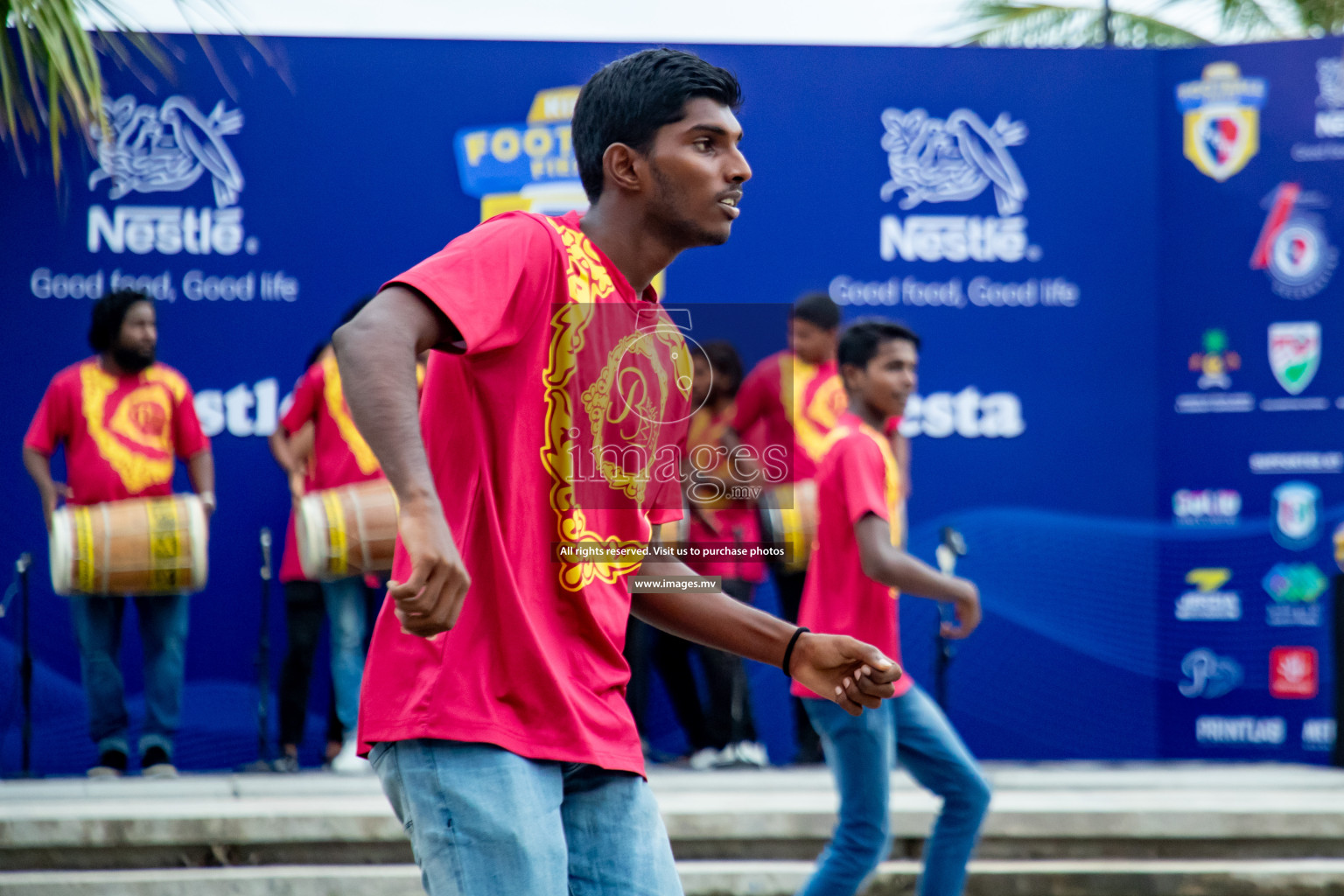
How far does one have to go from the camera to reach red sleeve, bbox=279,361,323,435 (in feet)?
21.1

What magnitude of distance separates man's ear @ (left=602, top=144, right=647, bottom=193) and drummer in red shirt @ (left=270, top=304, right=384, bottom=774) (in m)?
4.26

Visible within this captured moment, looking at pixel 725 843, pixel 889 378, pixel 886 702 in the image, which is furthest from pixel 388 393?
pixel 725 843

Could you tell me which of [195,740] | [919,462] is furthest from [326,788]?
[919,462]

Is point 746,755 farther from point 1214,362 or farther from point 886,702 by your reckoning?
point 1214,362

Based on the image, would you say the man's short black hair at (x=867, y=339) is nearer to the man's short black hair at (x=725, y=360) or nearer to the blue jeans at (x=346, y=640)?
the man's short black hair at (x=725, y=360)

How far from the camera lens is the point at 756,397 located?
5.15 metres

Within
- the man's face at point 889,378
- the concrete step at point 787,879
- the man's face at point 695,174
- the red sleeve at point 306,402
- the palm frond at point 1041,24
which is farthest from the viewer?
the palm frond at point 1041,24

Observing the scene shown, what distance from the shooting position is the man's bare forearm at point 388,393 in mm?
1701

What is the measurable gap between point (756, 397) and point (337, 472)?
2029 mm

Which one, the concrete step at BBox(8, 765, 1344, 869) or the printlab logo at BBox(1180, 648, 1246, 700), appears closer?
the concrete step at BBox(8, 765, 1344, 869)

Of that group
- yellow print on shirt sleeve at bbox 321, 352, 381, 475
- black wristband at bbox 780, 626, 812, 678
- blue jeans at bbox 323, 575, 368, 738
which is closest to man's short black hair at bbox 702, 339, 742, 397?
black wristband at bbox 780, 626, 812, 678

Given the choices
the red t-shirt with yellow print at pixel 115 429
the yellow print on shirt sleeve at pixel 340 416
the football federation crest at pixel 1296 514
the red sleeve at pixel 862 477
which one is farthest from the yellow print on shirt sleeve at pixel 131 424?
the football federation crest at pixel 1296 514

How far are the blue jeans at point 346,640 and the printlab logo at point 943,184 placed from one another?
9.87 ft

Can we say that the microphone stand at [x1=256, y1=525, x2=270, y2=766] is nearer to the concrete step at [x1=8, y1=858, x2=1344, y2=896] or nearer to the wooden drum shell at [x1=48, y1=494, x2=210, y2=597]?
the wooden drum shell at [x1=48, y1=494, x2=210, y2=597]
